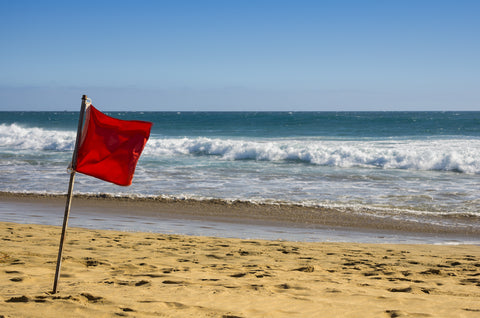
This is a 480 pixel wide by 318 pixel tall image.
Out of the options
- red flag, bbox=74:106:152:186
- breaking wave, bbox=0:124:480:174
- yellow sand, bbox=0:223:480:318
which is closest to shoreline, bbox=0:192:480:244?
yellow sand, bbox=0:223:480:318

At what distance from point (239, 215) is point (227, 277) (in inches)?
219

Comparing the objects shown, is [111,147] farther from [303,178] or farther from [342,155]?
[342,155]

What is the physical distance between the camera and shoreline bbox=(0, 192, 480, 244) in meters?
9.85

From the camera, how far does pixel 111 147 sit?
→ 4.30 meters

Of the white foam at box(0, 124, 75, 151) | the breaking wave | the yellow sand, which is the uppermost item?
the breaking wave

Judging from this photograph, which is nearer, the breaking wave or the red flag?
the red flag

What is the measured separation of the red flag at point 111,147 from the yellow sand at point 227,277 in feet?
3.91

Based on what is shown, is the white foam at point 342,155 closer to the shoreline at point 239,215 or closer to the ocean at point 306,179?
the ocean at point 306,179

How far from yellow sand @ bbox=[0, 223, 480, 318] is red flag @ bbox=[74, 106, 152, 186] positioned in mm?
1192

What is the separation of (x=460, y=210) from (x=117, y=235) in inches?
318

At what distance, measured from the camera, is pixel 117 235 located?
848 centimetres

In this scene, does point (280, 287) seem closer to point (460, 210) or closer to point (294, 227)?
point (294, 227)

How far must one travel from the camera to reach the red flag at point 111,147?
4.28 m

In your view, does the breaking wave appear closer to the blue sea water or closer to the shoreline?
A: the blue sea water
